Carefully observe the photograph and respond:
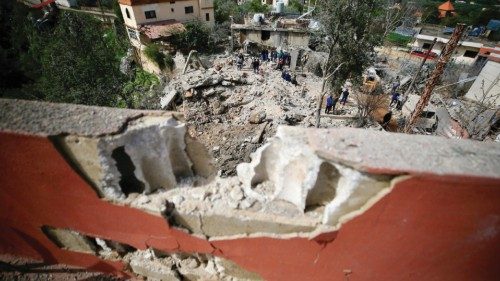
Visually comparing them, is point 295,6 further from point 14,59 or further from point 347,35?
point 14,59

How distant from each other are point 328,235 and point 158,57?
20.0 m

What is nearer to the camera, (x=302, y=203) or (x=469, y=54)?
(x=302, y=203)

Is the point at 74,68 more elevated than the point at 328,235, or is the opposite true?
the point at 328,235

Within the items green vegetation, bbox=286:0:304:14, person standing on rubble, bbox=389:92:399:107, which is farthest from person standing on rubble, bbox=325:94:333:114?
green vegetation, bbox=286:0:304:14

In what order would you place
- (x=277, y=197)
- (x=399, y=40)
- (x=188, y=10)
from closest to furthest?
(x=277, y=197) → (x=188, y=10) → (x=399, y=40)

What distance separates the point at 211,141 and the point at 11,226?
26.9ft

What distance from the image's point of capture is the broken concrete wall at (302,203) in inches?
60.3

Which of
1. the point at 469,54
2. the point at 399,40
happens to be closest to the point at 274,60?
the point at 399,40

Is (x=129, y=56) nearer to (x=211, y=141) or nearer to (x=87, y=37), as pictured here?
(x=87, y=37)

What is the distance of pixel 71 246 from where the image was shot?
102 inches

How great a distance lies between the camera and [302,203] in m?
1.88

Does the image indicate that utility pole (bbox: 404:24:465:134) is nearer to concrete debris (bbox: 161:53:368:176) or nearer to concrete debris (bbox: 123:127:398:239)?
concrete debris (bbox: 161:53:368:176)

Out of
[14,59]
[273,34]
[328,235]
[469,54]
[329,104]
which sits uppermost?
[328,235]

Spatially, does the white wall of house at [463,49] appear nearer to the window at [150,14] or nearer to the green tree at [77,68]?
the window at [150,14]
